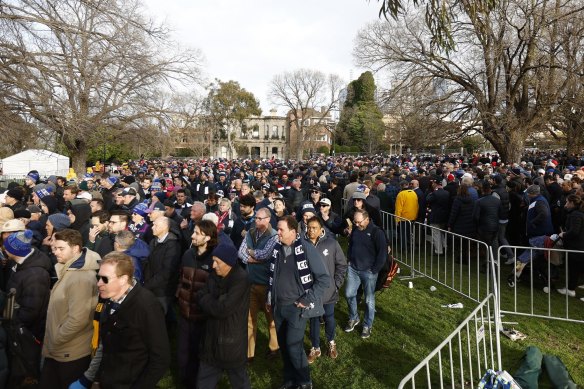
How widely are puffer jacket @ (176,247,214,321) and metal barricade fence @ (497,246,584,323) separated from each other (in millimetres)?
4387

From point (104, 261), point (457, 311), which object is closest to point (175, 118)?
point (457, 311)

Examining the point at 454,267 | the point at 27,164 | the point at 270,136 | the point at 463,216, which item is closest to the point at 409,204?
the point at 463,216

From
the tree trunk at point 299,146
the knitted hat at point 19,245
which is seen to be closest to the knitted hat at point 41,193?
the knitted hat at point 19,245

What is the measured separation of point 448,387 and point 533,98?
21.3m

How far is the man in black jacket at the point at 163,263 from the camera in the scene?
4488 millimetres

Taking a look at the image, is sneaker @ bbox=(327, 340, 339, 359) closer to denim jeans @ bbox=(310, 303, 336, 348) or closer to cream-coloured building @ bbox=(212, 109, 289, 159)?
denim jeans @ bbox=(310, 303, 336, 348)

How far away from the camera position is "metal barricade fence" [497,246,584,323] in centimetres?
627

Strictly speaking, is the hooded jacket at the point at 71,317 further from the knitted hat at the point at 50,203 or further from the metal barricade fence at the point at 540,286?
the metal barricade fence at the point at 540,286

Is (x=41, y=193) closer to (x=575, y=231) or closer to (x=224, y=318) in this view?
(x=224, y=318)

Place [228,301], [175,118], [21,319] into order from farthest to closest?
[175,118]
[21,319]
[228,301]

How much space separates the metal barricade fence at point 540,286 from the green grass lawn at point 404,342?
0.12 feet

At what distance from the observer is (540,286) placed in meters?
7.30

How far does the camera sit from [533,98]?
21.4m

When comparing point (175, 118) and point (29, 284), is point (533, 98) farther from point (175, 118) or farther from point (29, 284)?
point (29, 284)
